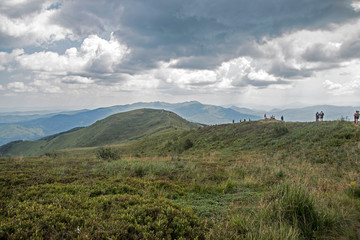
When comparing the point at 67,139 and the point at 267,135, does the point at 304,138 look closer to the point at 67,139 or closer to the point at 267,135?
the point at 267,135

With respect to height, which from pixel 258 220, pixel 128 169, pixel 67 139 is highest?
pixel 258 220

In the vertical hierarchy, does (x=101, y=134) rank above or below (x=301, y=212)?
below

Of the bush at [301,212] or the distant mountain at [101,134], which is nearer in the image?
the bush at [301,212]

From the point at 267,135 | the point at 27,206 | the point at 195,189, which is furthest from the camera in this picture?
the point at 267,135

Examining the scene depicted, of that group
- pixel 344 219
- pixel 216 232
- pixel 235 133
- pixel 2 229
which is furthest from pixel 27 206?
pixel 235 133

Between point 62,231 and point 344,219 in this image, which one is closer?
point 62,231

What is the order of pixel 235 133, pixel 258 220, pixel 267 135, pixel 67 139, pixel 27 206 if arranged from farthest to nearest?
1. pixel 67 139
2. pixel 235 133
3. pixel 267 135
4. pixel 27 206
5. pixel 258 220

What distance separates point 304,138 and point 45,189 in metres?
24.5

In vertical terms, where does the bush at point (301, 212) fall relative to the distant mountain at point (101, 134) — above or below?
above

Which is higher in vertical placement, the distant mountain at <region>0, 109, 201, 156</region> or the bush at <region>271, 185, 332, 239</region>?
the bush at <region>271, 185, 332, 239</region>

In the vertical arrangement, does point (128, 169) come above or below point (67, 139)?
above

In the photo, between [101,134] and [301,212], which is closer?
[301,212]

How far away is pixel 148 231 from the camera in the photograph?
381 cm

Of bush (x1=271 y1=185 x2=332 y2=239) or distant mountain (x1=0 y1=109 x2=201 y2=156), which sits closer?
bush (x1=271 y1=185 x2=332 y2=239)
